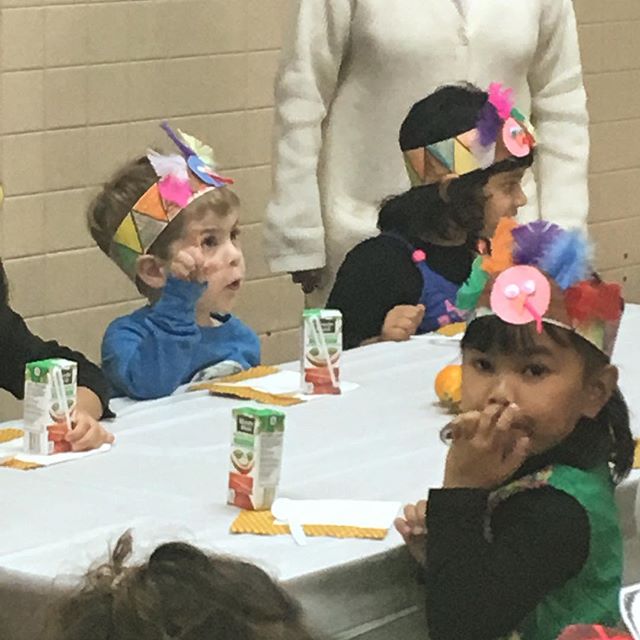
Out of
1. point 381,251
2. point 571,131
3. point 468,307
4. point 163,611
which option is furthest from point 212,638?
point 571,131

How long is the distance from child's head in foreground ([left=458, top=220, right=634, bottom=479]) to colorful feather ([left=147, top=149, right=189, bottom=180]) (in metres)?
0.99

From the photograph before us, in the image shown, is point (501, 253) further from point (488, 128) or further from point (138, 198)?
point (488, 128)

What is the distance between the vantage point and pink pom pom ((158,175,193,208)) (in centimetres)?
310

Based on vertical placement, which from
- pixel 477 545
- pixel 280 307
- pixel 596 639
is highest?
pixel 596 639

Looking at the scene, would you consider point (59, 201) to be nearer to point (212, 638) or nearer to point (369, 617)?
point (369, 617)

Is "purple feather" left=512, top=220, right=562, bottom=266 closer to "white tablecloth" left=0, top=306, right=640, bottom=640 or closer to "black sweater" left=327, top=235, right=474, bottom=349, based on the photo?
"white tablecloth" left=0, top=306, right=640, bottom=640

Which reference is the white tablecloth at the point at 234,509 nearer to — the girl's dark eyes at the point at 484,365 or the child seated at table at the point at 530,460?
the child seated at table at the point at 530,460

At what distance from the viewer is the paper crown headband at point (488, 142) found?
3.54m

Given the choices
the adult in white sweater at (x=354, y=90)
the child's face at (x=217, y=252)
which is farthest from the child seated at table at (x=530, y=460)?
the adult in white sweater at (x=354, y=90)

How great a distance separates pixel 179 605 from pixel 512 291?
1.00 metres

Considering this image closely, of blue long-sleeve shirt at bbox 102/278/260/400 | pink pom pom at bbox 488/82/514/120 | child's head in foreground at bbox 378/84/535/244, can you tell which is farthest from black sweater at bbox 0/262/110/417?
pink pom pom at bbox 488/82/514/120

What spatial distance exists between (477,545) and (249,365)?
1290 mm

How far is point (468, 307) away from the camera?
234 cm

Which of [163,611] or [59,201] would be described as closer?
[163,611]
